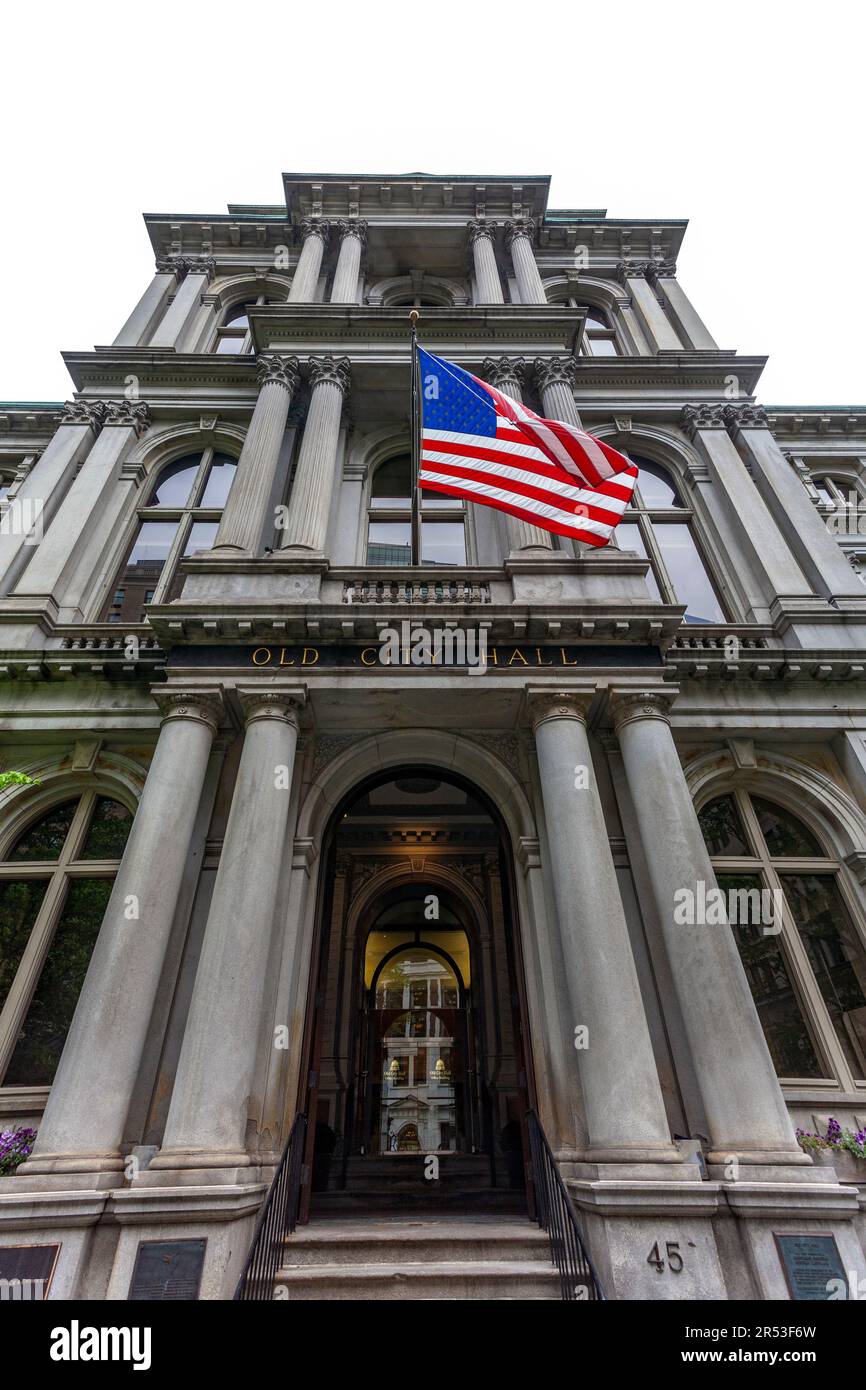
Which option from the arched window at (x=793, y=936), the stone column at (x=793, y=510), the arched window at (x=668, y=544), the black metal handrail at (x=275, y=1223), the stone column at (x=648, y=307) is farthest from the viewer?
the stone column at (x=648, y=307)

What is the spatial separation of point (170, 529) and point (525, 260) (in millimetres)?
11900

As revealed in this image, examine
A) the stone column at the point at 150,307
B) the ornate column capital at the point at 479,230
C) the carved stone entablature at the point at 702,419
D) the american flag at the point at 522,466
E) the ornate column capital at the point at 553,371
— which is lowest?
the american flag at the point at 522,466

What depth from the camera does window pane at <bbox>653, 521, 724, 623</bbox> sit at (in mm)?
12828

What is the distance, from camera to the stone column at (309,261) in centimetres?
1639

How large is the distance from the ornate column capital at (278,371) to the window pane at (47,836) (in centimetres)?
923

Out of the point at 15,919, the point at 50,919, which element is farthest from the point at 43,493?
the point at 50,919

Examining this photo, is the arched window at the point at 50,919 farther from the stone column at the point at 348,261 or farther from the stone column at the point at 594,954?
the stone column at the point at 348,261

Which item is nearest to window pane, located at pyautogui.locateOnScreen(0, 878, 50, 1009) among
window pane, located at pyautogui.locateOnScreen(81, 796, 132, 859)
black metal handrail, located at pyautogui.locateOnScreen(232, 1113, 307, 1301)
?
window pane, located at pyautogui.locateOnScreen(81, 796, 132, 859)

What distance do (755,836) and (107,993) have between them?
937cm

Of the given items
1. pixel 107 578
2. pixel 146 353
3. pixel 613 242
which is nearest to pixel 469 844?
pixel 107 578

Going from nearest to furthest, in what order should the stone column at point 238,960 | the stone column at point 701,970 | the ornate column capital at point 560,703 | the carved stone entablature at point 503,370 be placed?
the stone column at point 238,960 → the stone column at point 701,970 → the ornate column capital at point 560,703 → the carved stone entablature at point 503,370

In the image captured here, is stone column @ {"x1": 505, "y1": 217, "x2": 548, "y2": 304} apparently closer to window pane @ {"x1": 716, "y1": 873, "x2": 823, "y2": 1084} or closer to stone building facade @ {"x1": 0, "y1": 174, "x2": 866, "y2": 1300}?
stone building facade @ {"x1": 0, "y1": 174, "x2": 866, "y2": 1300}

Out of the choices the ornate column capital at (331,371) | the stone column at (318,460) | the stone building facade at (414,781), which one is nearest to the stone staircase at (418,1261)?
the stone building facade at (414,781)

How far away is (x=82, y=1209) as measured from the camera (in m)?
6.00
